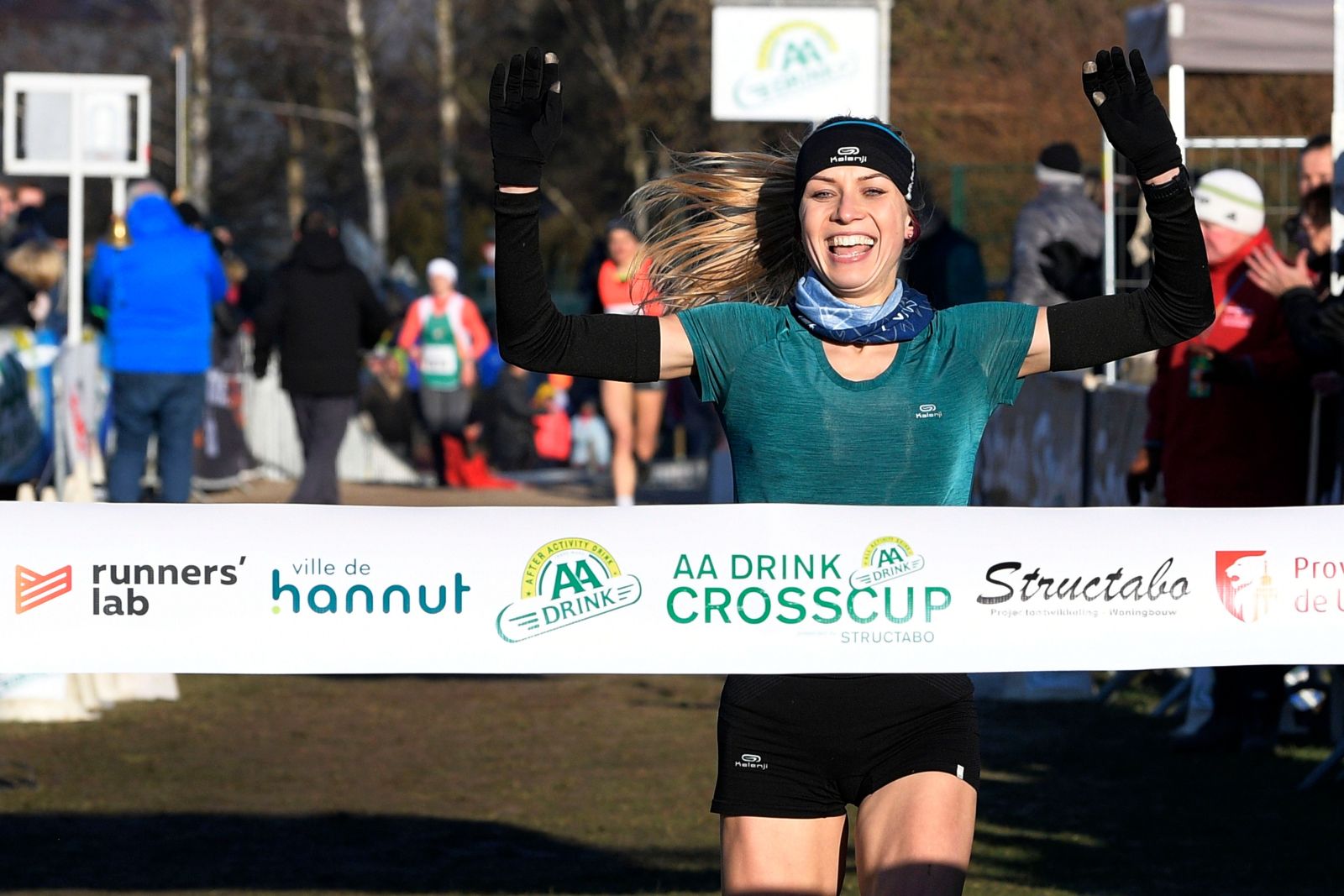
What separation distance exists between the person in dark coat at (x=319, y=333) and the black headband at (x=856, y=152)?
1048 centimetres

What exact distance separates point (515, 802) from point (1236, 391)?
2.96 metres

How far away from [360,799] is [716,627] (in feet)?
12.3

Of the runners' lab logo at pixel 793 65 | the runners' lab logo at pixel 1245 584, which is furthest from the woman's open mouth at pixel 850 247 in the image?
the runners' lab logo at pixel 793 65

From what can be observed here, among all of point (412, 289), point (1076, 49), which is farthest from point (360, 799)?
point (412, 289)

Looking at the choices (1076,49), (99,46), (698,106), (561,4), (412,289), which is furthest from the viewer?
(99,46)

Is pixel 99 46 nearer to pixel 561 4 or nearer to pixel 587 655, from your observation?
pixel 561 4

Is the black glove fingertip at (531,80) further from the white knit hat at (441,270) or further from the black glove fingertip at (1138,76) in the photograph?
the white knit hat at (441,270)

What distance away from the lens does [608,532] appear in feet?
14.1

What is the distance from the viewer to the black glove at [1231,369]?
7.97 metres

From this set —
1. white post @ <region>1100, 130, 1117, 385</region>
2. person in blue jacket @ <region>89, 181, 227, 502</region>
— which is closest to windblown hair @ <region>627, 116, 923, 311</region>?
white post @ <region>1100, 130, 1117, 385</region>

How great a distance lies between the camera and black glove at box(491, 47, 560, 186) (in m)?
3.81

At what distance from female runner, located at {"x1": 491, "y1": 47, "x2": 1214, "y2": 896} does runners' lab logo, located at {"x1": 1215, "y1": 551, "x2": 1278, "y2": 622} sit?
20.1 inches

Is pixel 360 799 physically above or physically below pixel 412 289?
below

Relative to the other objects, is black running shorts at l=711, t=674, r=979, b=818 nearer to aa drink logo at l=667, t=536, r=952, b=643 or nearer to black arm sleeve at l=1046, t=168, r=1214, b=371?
aa drink logo at l=667, t=536, r=952, b=643
